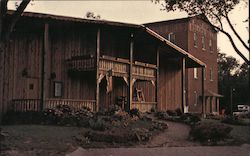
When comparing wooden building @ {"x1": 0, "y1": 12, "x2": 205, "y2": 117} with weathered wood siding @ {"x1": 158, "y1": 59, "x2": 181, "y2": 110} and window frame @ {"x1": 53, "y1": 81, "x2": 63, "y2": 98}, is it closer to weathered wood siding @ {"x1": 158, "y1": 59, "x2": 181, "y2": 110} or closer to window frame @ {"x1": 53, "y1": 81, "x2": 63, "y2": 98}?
window frame @ {"x1": 53, "y1": 81, "x2": 63, "y2": 98}

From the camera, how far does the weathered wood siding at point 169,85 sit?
40.2 meters

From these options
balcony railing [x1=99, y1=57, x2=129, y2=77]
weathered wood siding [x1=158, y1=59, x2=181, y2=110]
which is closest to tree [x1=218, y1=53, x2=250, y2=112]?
weathered wood siding [x1=158, y1=59, x2=181, y2=110]

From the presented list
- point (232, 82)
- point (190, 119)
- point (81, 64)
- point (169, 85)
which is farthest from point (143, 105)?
point (232, 82)

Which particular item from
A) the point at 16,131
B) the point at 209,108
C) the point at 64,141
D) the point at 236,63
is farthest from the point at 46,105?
the point at 236,63

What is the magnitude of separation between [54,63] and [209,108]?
29967 mm

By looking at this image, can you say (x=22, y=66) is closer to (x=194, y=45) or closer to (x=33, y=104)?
(x=33, y=104)

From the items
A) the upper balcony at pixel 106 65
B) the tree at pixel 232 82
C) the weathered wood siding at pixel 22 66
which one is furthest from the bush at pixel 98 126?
the tree at pixel 232 82

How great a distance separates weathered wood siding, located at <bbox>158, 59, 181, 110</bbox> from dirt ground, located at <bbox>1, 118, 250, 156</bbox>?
14577mm

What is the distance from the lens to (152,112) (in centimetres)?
3291

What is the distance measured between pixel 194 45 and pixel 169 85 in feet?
35.3

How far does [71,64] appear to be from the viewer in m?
29.5

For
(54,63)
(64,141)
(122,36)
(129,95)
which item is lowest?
(64,141)

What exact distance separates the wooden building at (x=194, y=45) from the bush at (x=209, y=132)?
24.5 m

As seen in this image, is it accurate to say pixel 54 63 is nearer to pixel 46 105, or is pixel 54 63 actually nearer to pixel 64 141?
pixel 46 105
